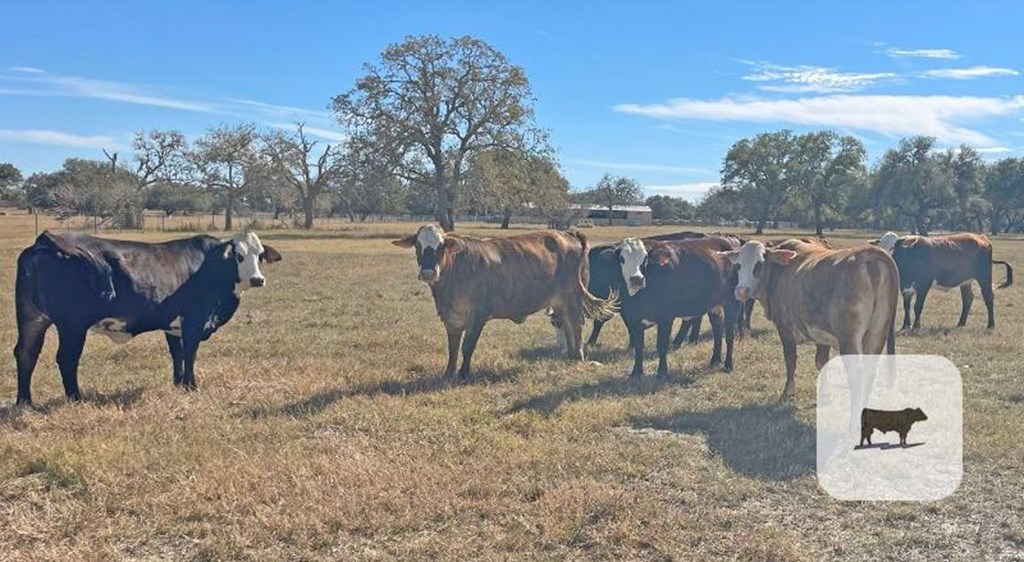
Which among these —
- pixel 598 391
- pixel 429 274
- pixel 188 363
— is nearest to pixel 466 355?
pixel 429 274

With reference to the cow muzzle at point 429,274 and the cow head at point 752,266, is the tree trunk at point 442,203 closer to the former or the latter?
the cow muzzle at point 429,274

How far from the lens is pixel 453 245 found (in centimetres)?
923

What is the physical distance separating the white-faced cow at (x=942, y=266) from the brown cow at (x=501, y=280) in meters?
6.44

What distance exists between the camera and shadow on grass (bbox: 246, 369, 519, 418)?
7543mm

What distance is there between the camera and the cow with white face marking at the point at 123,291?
7.33 meters

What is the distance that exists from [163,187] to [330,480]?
74860mm

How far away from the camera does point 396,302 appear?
16.6 metres

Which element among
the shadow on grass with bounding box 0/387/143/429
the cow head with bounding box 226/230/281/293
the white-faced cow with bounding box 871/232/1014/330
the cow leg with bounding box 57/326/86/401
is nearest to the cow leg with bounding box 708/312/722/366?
the white-faced cow with bounding box 871/232/1014/330

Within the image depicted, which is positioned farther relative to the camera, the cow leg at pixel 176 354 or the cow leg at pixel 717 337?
the cow leg at pixel 717 337

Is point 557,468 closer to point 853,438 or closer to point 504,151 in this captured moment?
point 853,438

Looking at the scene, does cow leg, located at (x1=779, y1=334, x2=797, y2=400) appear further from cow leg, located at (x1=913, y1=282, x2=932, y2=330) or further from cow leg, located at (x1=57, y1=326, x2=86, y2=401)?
cow leg, located at (x1=57, y1=326, x2=86, y2=401)

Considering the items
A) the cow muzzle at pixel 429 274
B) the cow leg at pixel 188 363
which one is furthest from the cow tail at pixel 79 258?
the cow muzzle at pixel 429 274

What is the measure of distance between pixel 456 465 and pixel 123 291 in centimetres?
420

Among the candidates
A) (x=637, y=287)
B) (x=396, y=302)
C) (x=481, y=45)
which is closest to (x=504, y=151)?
(x=481, y=45)
